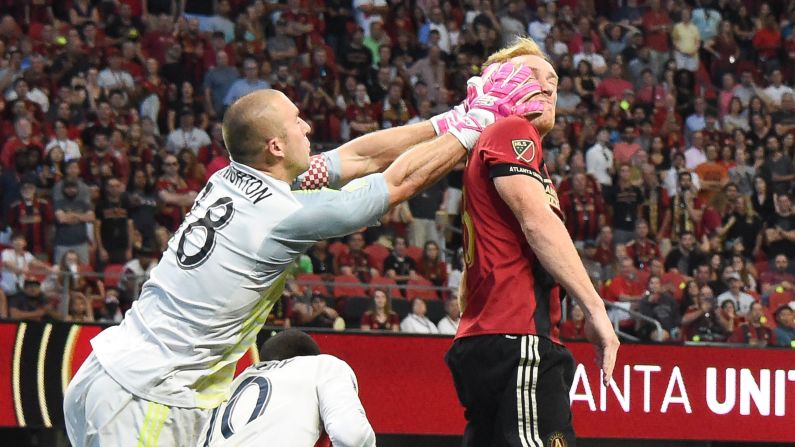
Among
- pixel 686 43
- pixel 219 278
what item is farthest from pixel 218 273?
pixel 686 43

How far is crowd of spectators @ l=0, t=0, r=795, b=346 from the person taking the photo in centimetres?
1255

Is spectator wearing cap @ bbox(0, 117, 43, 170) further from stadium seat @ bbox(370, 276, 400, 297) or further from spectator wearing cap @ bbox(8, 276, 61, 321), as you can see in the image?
stadium seat @ bbox(370, 276, 400, 297)

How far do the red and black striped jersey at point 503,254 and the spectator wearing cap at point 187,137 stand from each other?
394 inches

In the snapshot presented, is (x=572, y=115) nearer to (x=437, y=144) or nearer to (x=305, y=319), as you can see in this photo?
(x=305, y=319)

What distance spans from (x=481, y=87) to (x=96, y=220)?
28.2 ft

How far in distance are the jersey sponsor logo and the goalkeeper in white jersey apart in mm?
926

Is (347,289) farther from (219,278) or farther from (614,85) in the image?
(219,278)

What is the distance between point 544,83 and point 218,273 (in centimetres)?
134

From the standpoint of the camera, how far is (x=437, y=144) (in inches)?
175

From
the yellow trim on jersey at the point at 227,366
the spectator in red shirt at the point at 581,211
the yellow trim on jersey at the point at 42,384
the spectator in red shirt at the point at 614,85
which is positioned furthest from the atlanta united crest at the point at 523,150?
the spectator in red shirt at the point at 614,85

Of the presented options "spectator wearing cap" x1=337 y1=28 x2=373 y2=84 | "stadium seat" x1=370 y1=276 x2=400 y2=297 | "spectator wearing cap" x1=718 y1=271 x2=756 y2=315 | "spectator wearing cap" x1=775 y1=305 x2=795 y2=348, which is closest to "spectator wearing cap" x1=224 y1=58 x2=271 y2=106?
"spectator wearing cap" x1=337 y1=28 x2=373 y2=84

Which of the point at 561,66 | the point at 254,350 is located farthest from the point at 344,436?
the point at 561,66

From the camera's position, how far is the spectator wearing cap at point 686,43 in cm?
1842

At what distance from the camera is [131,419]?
13.9ft
